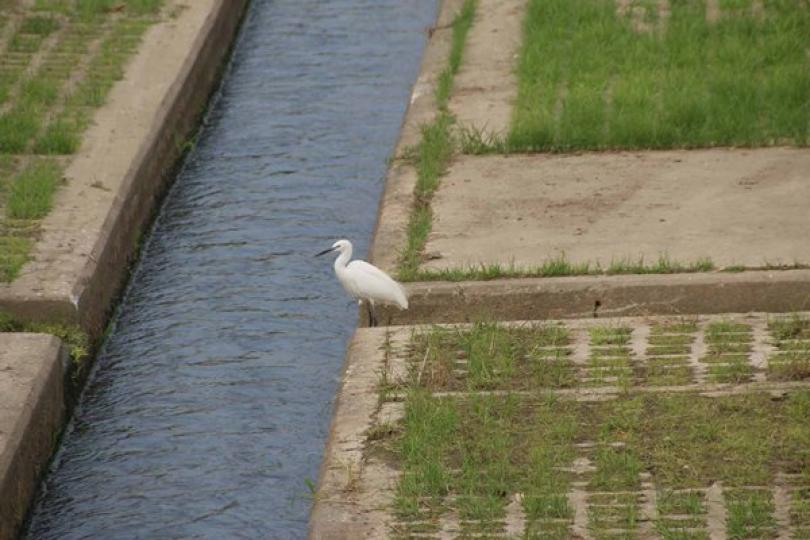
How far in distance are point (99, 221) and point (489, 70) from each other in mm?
3890

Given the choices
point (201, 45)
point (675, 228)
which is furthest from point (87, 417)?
point (201, 45)

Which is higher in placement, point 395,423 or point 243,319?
point 395,423

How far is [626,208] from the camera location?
10695 millimetres

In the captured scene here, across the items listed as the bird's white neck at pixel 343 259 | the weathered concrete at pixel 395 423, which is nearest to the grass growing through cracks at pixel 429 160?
the bird's white neck at pixel 343 259

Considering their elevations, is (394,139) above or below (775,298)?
below

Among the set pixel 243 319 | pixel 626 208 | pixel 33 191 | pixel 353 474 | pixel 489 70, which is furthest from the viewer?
pixel 489 70

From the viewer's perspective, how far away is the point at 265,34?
53.4ft

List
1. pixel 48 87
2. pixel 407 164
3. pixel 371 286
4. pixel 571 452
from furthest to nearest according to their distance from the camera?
pixel 48 87
pixel 407 164
pixel 371 286
pixel 571 452

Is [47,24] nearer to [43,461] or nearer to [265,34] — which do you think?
[265,34]

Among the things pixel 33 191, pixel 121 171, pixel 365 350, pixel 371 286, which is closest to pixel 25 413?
pixel 365 350

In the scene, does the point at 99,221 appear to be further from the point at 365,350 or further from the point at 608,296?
the point at 608,296

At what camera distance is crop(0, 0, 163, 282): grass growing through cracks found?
10828mm

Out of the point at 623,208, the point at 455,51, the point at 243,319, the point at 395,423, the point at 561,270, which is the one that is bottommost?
the point at 455,51

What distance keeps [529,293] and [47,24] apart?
6.65m
